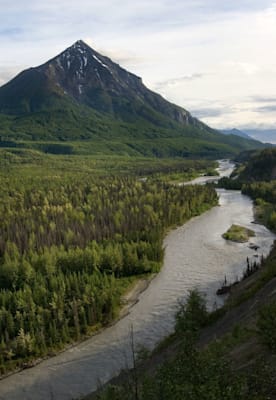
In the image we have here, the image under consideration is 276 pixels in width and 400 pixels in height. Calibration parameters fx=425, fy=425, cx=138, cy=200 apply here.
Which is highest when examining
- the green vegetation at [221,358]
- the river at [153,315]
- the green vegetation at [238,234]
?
the green vegetation at [221,358]

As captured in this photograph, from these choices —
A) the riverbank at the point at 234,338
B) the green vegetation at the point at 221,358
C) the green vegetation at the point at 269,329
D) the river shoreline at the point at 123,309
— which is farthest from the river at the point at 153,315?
the green vegetation at the point at 269,329

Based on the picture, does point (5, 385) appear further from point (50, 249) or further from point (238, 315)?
point (50, 249)

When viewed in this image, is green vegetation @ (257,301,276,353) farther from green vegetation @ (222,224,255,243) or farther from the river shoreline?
green vegetation @ (222,224,255,243)

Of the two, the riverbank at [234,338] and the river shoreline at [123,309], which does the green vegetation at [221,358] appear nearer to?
the riverbank at [234,338]

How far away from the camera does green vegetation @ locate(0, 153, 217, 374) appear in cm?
6009

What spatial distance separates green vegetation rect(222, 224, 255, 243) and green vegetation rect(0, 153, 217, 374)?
18.2m

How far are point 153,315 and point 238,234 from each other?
167 feet

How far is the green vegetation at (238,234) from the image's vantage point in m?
109

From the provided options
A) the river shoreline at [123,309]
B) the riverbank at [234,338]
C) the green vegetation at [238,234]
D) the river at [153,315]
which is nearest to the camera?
the riverbank at [234,338]

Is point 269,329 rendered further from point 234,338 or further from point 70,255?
point 70,255

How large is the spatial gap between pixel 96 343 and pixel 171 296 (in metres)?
19.0

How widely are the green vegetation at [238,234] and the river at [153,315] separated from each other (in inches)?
81.8

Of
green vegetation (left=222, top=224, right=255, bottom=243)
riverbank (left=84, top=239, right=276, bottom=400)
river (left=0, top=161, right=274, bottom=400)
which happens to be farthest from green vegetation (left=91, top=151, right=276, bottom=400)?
green vegetation (left=222, top=224, right=255, bottom=243)

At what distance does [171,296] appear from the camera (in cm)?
7488
